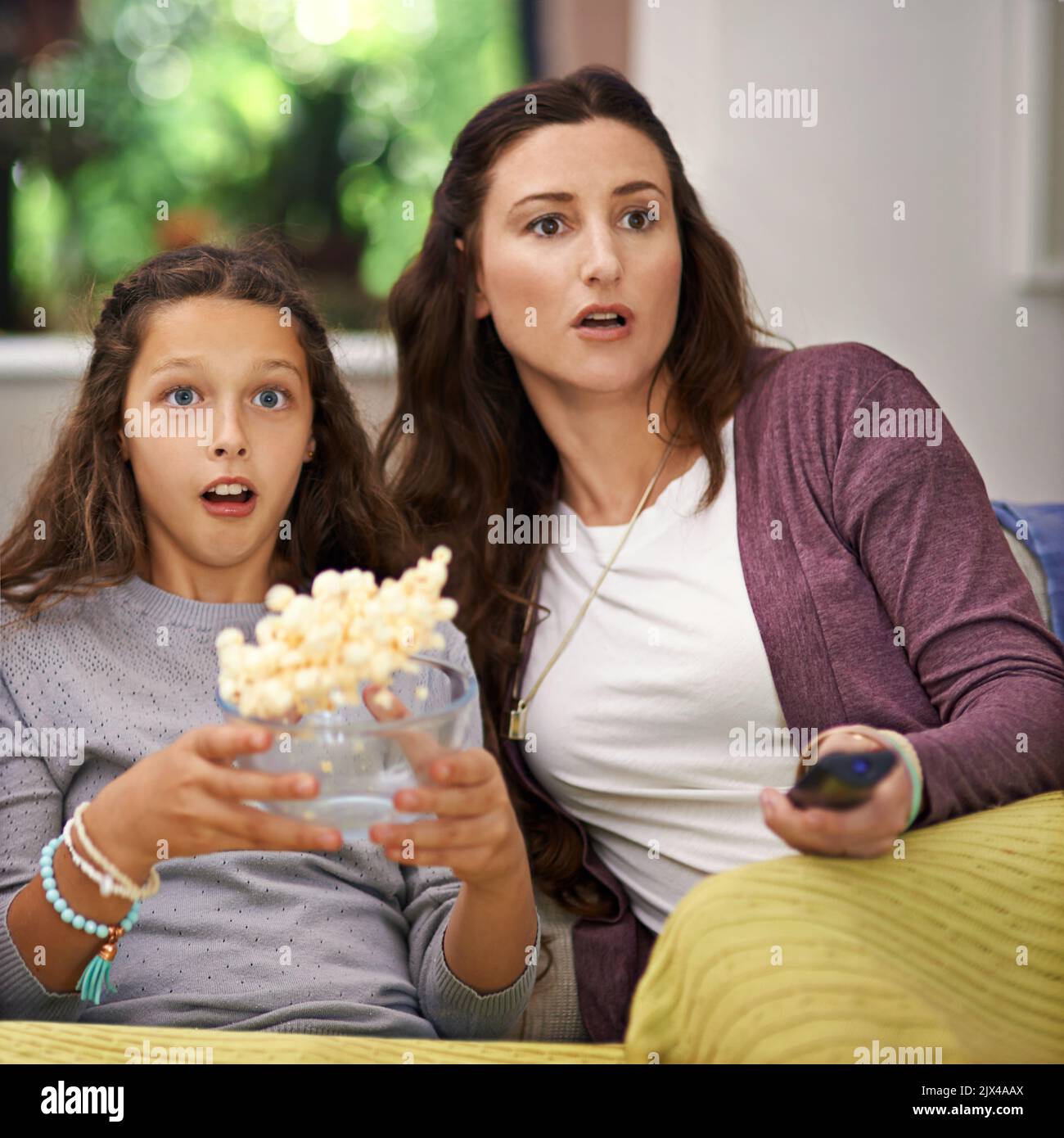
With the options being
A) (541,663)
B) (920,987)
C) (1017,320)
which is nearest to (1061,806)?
(920,987)

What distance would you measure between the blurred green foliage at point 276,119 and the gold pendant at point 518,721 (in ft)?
5.57

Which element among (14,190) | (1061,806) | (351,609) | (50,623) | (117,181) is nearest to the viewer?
(351,609)

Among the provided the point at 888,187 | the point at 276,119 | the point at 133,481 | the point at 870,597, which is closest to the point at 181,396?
the point at 133,481

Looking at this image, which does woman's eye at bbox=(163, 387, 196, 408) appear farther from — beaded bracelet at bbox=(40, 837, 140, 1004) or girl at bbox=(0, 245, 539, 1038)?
beaded bracelet at bbox=(40, 837, 140, 1004)

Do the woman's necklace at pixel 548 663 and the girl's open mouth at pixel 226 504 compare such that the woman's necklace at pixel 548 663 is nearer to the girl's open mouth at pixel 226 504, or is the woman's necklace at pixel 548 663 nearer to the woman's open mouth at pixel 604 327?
the woman's open mouth at pixel 604 327

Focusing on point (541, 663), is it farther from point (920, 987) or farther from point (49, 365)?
point (49, 365)

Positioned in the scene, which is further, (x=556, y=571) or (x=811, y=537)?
(x=556, y=571)

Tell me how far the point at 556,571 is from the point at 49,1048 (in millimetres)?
658

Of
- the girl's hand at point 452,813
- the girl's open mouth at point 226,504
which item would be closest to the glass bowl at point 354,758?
the girl's hand at point 452,813

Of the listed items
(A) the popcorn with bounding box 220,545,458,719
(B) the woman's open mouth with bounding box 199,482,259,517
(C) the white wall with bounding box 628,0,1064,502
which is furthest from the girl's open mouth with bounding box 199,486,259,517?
(C) the white wall with bounding box 628,0,1064,502

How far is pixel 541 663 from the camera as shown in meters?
1.32

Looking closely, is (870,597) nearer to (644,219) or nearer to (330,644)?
(644,219)

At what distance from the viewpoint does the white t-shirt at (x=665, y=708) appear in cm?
123

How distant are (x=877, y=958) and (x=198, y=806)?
48 centimetres
